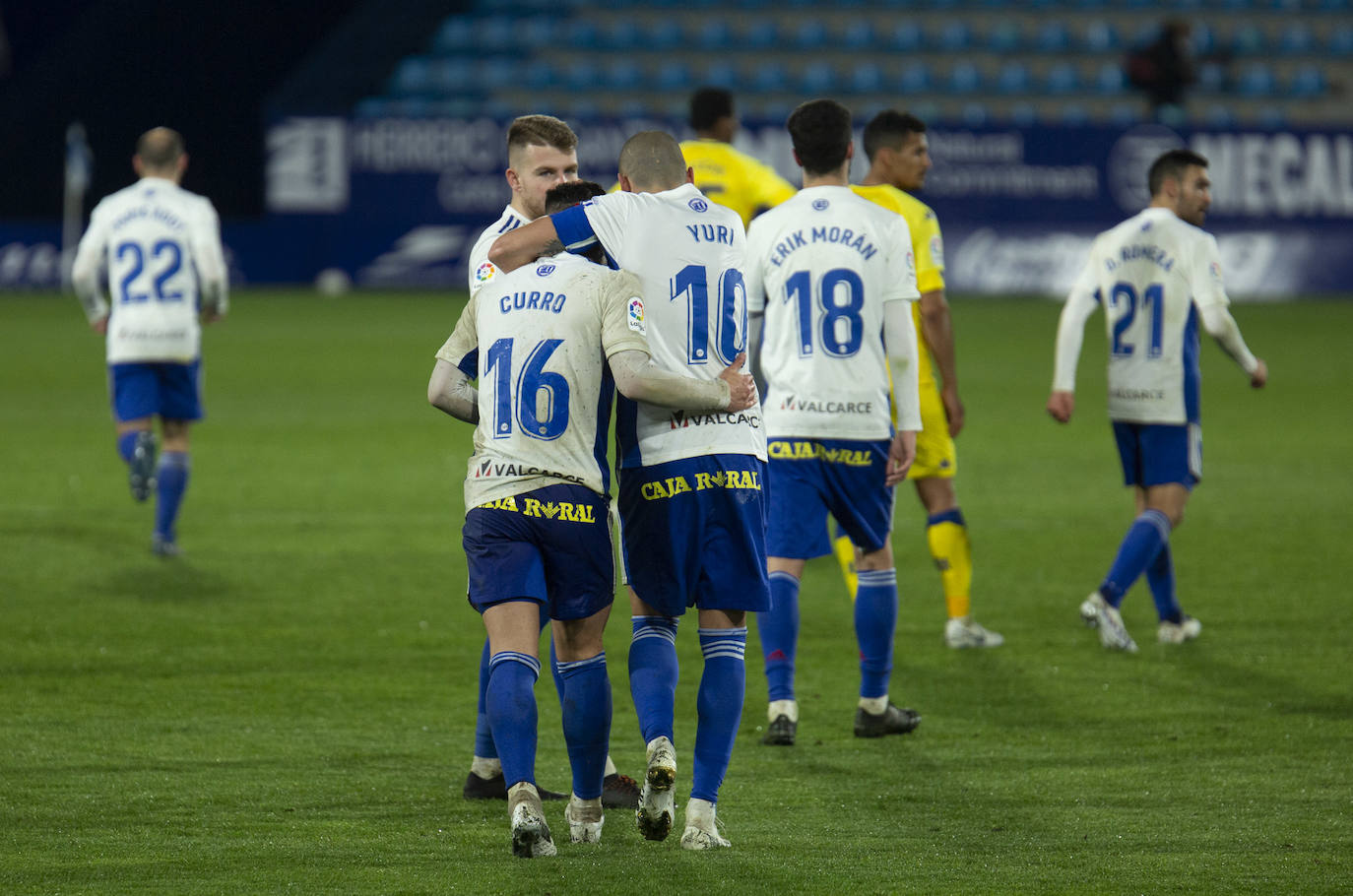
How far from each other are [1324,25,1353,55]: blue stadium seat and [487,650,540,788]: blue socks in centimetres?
3073

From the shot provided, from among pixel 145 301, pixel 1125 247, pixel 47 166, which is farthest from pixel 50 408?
pixel 47 166

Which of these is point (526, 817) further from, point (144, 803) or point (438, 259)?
point (438, 259)

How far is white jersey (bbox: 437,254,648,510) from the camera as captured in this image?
4176 mm

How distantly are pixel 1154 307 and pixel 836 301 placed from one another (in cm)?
211

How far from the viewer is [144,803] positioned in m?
4.65

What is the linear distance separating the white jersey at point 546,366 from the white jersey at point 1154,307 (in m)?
3.33

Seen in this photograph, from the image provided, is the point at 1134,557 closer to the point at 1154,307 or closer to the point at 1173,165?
the point at 1154,307

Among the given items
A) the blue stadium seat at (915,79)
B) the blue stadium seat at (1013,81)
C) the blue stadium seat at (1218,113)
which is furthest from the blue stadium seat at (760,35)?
the blue stadium seat at (1218,113)

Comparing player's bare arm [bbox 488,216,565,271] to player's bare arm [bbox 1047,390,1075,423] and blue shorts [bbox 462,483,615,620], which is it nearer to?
blue shorts [bbox 462,483,615,620]

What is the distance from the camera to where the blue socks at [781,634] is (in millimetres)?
5551

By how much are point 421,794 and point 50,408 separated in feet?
36.1

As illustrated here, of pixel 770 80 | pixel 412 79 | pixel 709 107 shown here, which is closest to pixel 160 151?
pixel 709 107

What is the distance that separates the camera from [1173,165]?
706cm

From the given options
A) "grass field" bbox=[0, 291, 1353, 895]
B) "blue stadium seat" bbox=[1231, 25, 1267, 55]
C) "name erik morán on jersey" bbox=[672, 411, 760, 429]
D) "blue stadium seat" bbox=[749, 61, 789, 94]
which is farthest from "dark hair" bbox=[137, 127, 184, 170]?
"blue stadium seat" bbox=[1231, 25, 1267, 55]
